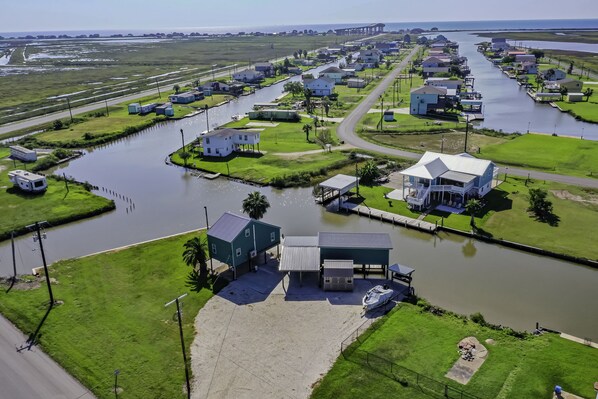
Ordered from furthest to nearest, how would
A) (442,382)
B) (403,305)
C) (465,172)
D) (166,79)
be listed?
1. (166,79)
2. (465,172)
3. (403,305)
4. (442,382)

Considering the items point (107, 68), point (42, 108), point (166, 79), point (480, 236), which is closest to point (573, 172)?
point (480, 236)

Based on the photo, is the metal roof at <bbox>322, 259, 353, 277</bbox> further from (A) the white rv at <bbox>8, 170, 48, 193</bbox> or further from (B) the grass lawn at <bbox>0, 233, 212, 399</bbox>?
(A) the white rv at <bbox>8, 170, 48, 193</bbox>

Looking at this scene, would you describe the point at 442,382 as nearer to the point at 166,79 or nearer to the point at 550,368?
the point at 550,368

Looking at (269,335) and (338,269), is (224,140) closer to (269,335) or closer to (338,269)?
(338,269)

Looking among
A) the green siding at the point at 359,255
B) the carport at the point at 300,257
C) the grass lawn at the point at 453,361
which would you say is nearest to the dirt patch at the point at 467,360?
the grass lawn at the point at 453,361

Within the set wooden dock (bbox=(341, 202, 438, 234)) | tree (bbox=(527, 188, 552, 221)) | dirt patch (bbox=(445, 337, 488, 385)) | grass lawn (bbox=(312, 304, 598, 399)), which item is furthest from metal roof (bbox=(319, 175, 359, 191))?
dirt patch (bbox=(445, 337, 488, 385))

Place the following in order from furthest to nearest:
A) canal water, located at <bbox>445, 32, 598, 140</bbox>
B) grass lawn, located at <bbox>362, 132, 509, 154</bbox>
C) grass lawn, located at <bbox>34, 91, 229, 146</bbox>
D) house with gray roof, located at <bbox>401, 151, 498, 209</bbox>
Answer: canal water, located at <bbox>445, 32, 598, 140</bbox> < grass lawn, located at <bbox>34, 91, 229, 146</bbox> < grass lawn, located at <bbox>362, 132, 509, 154</bbox> < house with gray roof, located at <bbox>401, 151, 498, 209</bbox>
